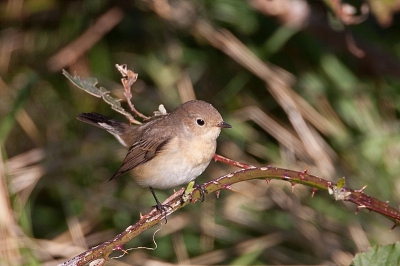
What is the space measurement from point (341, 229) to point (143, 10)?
9.19 ft

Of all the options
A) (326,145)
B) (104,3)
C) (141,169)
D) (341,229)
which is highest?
(104,3)

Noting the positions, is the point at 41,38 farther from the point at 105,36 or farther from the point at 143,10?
the point at 143,10

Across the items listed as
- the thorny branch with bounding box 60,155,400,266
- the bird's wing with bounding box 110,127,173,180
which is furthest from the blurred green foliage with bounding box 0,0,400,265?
the thorny branch with bounding box 60,155,400,266

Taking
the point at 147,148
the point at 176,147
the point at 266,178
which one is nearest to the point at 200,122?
the point at 176,147

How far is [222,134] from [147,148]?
159 cm

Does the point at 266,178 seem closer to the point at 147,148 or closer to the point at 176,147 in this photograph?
the point at 176,147

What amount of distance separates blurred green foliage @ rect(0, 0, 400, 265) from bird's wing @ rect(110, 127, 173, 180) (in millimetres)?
1088

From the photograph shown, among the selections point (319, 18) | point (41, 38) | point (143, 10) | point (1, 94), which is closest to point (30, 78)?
point (1, 94)

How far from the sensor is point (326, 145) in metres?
5.30

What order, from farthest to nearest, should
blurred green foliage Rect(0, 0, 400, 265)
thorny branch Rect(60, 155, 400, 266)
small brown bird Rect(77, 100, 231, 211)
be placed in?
1. blurred green foliage Rect(0, 0, 400, 265)
2. small brown bird Rect(77, 100, 231, 211)
3. thorny branch Rect(60, 155, 400, 266)

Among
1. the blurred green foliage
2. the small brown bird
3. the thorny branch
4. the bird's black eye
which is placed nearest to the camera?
the thorny branch

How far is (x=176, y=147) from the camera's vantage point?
3781 millimetres

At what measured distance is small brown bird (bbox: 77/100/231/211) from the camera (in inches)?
144

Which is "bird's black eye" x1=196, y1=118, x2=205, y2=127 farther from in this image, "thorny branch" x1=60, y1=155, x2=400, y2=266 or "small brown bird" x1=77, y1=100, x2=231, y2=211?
"thorny branch" x1=60, y1=155, x2=400, y2=266
